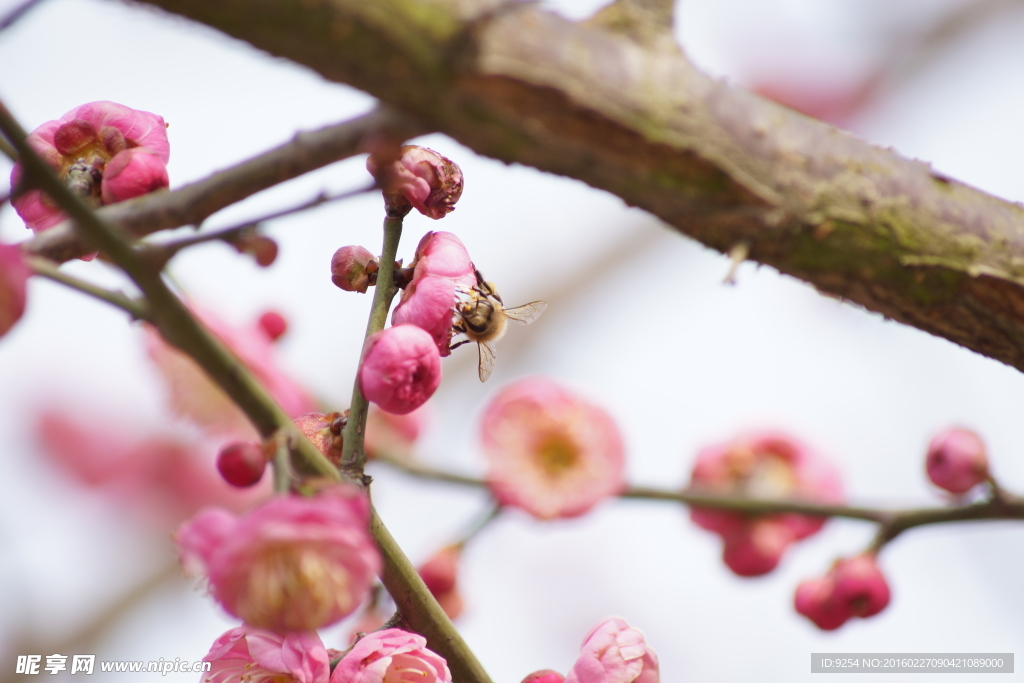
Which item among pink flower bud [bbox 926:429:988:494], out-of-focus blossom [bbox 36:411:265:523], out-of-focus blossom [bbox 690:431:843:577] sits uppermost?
pink flower bud [bbox 926:429:988:494]

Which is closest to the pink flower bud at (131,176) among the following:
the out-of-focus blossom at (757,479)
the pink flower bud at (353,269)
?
the pink flower bud at (353,269)

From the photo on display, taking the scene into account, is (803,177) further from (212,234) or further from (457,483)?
(457,483)

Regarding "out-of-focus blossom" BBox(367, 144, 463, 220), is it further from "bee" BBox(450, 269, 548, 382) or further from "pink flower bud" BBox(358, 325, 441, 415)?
"bee" BBox(450, 269, 548, 382)

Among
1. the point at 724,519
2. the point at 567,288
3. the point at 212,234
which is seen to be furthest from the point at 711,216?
the point at 567,288

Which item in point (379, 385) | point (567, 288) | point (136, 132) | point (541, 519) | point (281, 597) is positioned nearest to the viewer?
point (281, 597)

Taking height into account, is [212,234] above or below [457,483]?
above

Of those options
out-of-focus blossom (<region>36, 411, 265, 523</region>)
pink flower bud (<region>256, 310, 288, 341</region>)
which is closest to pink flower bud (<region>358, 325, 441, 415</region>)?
pink flower bud (<region>256, 310, 288, 341</region>)
